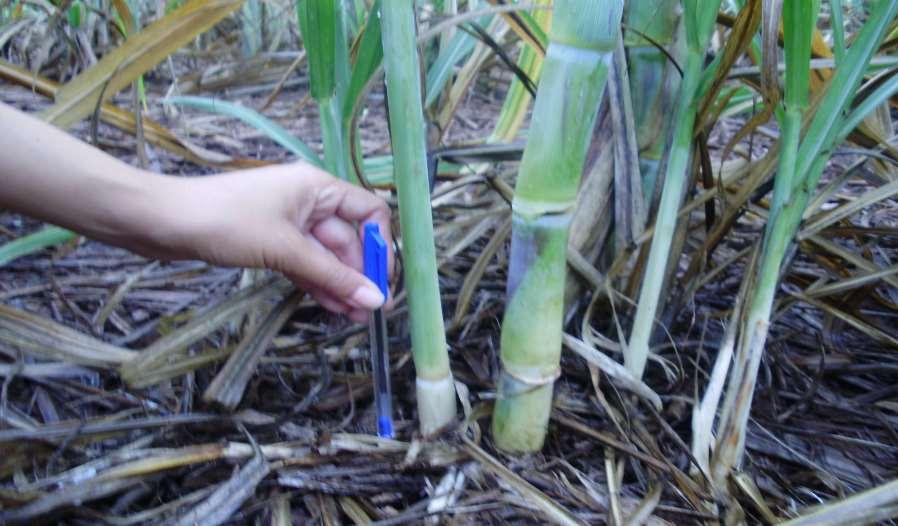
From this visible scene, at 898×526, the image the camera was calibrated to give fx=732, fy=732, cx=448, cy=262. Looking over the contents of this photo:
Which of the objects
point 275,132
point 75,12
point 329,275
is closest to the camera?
point 329,275

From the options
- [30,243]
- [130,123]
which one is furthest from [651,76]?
[30,243]

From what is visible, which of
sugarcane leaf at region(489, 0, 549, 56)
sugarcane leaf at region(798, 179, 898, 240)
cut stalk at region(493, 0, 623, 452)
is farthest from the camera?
sugarcane leaf at region(489, 0, 549, 56)

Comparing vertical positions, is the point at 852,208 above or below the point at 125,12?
below

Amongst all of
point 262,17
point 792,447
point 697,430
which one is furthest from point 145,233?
point 262,17

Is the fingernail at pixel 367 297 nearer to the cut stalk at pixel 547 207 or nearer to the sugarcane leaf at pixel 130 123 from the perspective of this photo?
the cut stalk at pixel 547 207

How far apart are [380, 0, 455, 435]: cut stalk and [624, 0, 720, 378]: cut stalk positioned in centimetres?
18

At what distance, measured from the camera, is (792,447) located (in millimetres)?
701

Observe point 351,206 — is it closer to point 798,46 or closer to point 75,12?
point 798,46

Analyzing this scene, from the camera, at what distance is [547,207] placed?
0.56 metres

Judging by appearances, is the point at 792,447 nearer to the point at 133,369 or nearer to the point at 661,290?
the point at 661,290

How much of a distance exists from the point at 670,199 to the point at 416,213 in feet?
0.77

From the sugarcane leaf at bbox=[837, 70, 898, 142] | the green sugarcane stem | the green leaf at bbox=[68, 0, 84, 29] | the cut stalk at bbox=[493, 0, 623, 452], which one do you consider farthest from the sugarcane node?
the green leaf at bbox=[68, 0, 84, 29]

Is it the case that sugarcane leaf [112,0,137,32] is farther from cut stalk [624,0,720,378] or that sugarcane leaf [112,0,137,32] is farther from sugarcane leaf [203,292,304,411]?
cut stalk [624,0,720,378]

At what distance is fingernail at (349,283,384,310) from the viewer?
26.4 inches
